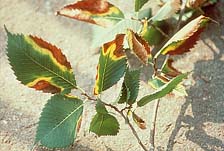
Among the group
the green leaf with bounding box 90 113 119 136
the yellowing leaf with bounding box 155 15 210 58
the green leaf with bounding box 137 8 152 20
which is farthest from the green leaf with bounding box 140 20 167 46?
the green leaf with bounding box 90 113 119 136

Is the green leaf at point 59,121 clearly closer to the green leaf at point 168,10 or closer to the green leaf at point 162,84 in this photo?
the green leaf at point 162,84

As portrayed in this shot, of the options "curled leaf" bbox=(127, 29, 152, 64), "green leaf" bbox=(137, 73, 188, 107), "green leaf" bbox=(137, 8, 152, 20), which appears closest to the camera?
"green leaf" bbox=(137, 73, 188, 107)

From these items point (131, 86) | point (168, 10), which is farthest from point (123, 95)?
point (168, 10)

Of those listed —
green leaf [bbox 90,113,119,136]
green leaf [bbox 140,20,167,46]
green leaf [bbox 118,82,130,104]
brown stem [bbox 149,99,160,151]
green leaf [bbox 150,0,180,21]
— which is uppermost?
green leaf [bbox 150,0,180,21]

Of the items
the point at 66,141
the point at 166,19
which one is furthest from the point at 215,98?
the point at 66,141

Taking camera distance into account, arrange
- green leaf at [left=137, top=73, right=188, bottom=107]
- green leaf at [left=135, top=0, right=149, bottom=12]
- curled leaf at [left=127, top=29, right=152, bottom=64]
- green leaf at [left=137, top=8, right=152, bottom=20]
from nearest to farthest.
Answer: green leaf at [left=137, top=73, right=188, bottom=107], curled leaf at [left=127, top=29, right=152, bottom=64], green leaf at [left=135, top=0, right=149, bottom=12], green leaf at [left=137, top=8, right=152, bottom=20]

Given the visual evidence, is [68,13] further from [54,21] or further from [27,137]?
[27,137]

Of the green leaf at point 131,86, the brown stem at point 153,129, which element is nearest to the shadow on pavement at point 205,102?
the brown stem at point 153,129

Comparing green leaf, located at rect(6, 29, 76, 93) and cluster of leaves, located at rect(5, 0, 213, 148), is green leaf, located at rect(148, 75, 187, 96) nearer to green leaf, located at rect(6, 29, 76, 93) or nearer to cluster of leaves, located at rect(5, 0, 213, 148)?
cluster of leaves, located at rect(5, 0, 213, 148)
